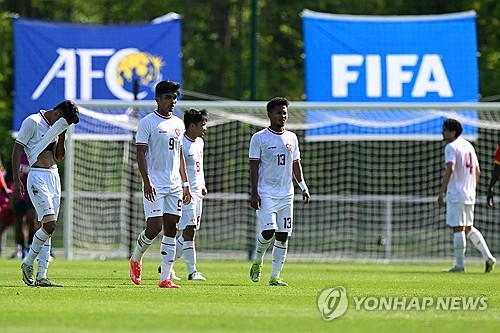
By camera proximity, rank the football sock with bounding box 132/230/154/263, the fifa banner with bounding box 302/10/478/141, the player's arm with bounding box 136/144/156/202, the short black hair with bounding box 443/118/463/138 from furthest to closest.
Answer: the fifa banner with bounding box 302/10/478/141 → the short black hair with bounding box 443/118/463/138 → the football sock with bounding box 132/230/154/263 → the player's arm with bounding box 136/144/156/202

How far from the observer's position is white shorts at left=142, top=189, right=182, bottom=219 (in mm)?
13586

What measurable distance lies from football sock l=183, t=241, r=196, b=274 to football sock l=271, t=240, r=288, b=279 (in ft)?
5.87

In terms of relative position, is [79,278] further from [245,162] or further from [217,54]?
[217,54]

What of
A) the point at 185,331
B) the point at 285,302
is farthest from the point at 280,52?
the point at 185,331

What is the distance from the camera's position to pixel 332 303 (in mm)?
11867

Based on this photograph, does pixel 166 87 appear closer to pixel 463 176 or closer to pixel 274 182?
pixel 274 182

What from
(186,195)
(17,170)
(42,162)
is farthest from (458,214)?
(17,170)

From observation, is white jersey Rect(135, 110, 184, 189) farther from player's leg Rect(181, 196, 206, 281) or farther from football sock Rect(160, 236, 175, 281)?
player's leg Rect(181, 196, 206, 281)

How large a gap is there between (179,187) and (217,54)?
29421 mm

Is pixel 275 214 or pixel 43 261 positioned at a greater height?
pixel 275 214

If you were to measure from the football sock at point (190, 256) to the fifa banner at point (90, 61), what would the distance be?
1127cm

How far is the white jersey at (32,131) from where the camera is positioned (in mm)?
13562

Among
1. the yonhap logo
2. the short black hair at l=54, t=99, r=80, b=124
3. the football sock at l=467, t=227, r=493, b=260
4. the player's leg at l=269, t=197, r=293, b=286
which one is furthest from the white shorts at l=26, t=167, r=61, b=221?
the football sock at l=467, t=227, r=493, b=260

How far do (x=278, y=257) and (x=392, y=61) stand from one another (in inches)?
512
